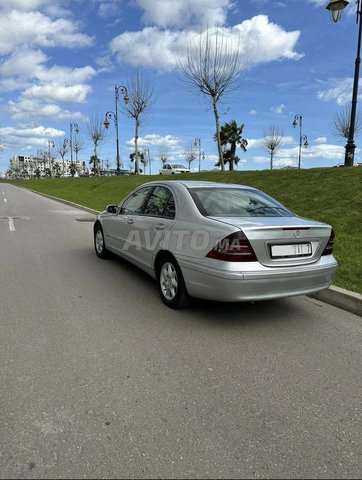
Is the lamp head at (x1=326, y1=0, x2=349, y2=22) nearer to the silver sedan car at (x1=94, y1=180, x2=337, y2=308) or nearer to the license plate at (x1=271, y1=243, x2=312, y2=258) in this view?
the silver sedan car at (x1=94, y1=180, x2=337, y2=308)

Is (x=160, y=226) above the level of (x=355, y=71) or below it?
below

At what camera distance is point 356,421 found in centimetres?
258

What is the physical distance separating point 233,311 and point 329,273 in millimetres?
1175

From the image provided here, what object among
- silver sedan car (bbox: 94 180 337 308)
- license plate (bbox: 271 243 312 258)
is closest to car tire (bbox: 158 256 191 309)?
silver sedan car (bbox: 94 180 337 308)

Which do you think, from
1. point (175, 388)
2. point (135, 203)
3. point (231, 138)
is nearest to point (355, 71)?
point (135, 203)

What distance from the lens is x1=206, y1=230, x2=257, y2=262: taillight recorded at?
3.76 metres

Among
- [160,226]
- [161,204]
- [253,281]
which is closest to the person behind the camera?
[253,281]

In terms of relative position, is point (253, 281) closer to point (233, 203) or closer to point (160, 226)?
point (233, 203)

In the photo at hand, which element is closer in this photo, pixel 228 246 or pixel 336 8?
pixel 228 246

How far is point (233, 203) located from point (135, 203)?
6.34 feet

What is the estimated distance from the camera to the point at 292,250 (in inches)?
158

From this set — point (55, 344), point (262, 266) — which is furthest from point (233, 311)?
point (55, 344)

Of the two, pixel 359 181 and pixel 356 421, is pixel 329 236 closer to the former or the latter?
pixel 356 421

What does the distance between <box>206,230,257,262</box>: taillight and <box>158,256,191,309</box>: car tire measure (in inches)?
30.4
